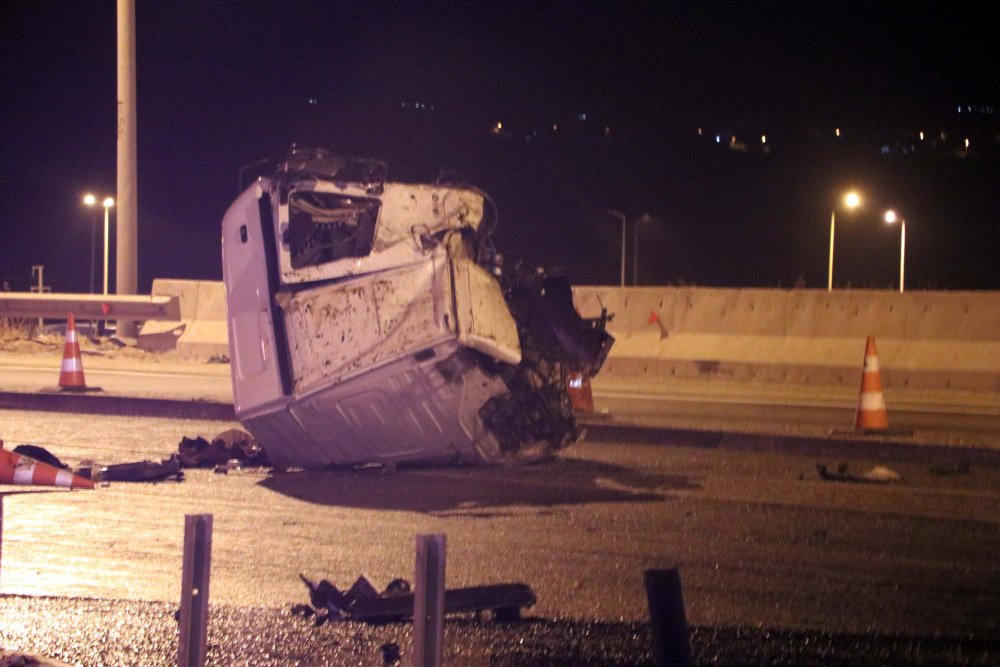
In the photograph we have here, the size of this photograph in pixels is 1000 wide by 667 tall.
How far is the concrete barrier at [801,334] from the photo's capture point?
1772 cm

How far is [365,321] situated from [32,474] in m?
2.64

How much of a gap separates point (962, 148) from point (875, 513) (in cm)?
5813

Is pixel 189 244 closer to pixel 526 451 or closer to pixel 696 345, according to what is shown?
pixel 696 345

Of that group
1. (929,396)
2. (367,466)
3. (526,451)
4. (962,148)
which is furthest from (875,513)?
(962,148)

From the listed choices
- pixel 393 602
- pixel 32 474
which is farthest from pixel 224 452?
pixel 393 602

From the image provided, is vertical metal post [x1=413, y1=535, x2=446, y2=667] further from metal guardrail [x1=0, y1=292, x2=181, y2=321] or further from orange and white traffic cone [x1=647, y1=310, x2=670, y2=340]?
metal guardrail [x1=0, y1=292, x2=181, y2=321]

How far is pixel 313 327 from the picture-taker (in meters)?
8.71

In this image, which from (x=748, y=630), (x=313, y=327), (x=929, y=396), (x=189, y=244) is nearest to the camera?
(x=748, y=630)

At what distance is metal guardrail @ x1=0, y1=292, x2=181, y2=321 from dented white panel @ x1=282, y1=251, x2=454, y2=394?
43.0 feet

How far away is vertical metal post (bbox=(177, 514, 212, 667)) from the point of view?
4.26 meters

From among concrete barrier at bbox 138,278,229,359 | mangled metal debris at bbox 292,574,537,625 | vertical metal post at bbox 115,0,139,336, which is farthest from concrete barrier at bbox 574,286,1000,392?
mangled metal debris at bbox 292,574,537,625

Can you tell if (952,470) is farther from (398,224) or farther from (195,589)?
(195,589)

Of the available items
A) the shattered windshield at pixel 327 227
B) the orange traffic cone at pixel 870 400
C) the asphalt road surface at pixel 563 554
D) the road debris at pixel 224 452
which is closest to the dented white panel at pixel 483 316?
the shattered windshield at pixel 327 227

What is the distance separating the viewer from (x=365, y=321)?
8.58 metres
